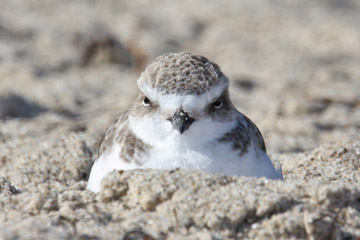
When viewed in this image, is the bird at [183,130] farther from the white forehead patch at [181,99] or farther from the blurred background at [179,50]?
the blurred background at [179,50]

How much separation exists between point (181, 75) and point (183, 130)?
0.38 metres

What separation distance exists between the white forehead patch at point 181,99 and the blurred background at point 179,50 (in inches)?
63.5

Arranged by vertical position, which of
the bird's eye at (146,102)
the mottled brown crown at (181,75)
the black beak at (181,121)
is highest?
the mottled brown crown at (181,75)

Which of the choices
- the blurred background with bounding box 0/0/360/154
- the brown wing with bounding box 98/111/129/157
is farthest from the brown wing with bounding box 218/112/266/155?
the blurred background with bounding box 0/0/360/154

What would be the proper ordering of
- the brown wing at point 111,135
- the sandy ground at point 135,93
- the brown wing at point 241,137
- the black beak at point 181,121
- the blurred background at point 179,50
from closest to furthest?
the sandy ground at point 135,93 < the black beak at point 181,121 < the brown wing at point 241,137 < the brown wing at point 111,135 < the blurred background at point 179,50

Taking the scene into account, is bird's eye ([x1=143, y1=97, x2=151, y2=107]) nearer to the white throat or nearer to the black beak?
the white throat

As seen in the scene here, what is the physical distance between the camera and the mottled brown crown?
3240mm

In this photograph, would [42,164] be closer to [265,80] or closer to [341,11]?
[265,80]

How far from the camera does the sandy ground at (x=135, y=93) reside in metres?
2.62

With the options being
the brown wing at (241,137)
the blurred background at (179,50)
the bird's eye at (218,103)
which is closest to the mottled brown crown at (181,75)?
the bird's eye at (218,103)

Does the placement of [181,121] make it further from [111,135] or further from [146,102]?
[111,135]

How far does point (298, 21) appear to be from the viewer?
11406 mm

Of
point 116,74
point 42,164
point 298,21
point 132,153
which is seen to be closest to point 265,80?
point 116,74

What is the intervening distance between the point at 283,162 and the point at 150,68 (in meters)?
1.51
